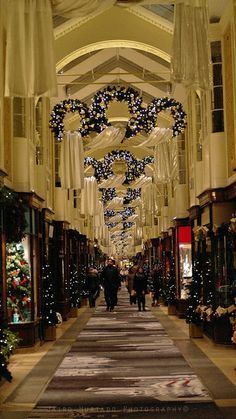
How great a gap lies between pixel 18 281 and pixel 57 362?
2198 millimetres

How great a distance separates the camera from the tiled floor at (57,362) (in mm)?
8205

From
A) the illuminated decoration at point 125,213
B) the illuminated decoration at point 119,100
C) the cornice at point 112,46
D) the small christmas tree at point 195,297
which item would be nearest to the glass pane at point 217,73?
the illuminated decoration at point 119,100

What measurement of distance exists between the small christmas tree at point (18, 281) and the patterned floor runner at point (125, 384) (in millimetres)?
1228

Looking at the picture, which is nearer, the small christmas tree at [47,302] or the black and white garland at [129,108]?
the small christmas tree at [47,302]

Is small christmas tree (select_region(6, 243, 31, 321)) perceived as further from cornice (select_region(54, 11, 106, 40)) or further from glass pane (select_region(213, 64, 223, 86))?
cornice (select_region(54, 11, 106, 40))

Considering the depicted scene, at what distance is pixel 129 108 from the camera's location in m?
16.3

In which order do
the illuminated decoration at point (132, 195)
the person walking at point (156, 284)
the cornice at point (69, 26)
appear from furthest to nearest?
the illuminated decoration at point (132, 195), the person walking at point (156, 284), the cornice at point (69, 26)

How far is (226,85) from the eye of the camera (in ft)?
44.5

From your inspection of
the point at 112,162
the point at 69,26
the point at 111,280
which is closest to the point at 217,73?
the point at 69,26

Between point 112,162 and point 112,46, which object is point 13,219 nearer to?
point 112,46

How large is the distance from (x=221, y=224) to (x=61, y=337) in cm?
467

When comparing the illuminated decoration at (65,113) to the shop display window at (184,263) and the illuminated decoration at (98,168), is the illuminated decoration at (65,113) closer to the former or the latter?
the shop display window at (184,263)

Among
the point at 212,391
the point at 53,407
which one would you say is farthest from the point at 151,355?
the point at 53,407

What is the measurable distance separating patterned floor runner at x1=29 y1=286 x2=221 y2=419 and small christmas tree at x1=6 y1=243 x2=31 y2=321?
1.23 meters
